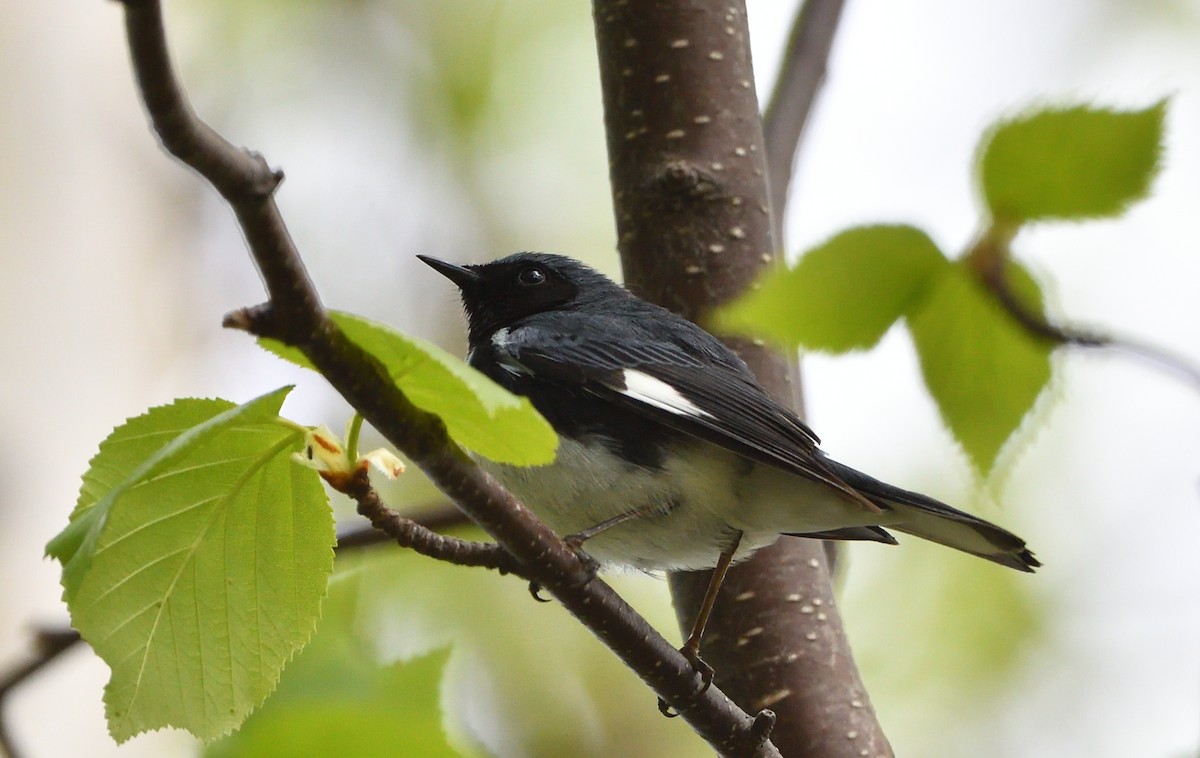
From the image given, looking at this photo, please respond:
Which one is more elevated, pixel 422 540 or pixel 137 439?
pixel 137 439

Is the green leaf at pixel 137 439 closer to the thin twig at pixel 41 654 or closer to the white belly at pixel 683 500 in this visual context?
the thin twig at pixel 41 654

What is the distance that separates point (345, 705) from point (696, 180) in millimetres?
1689

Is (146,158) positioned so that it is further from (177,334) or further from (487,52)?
(487,52)

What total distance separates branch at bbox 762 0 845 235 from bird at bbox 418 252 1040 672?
615 millimetres

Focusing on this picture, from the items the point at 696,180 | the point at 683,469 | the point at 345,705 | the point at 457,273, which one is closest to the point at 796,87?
the point at 696,180

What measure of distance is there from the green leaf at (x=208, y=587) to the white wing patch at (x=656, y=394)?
910 millimetres

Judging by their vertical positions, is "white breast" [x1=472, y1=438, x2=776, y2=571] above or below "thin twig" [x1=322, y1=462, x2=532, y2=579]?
below

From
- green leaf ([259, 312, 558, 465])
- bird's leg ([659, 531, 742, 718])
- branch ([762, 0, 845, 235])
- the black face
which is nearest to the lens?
green leaf ([259, 312, 558, 465])

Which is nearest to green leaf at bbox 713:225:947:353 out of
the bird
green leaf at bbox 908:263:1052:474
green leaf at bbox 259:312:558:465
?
green leaf at bbox 908:263:1052:474

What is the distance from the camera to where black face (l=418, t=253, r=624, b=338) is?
9.73 ft

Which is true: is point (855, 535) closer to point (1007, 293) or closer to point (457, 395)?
point (1007, 293)

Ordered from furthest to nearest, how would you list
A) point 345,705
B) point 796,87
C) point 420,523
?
point 796,87 < point 420,523 < point 345,705

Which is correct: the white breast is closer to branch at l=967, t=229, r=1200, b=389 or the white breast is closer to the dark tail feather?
the dark tail feather

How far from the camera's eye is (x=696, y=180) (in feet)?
7.64
